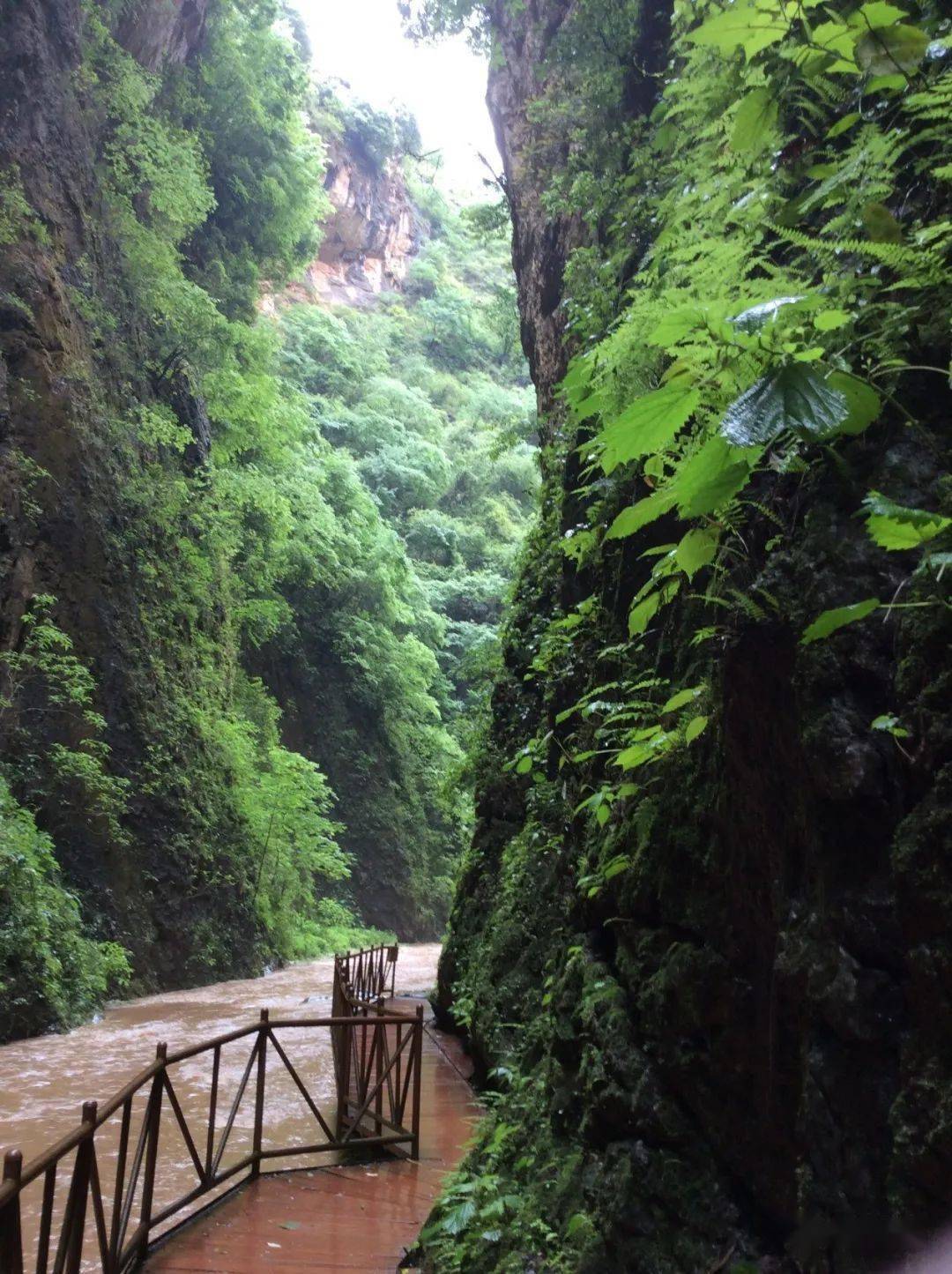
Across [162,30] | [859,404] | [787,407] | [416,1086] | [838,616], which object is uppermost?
[162,30]

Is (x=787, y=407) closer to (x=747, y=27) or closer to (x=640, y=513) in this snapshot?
(x=640, y=513)

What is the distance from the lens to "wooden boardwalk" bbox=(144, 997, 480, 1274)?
418 centimetres

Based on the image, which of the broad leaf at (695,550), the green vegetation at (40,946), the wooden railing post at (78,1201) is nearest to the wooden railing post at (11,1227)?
the wooden railing post at (78,1201)

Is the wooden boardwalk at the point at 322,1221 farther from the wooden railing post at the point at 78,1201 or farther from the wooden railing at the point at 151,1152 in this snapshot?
the wooden railing post at the point at 78,1201

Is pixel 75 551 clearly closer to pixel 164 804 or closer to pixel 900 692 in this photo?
pixel 164 804

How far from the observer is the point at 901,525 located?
6.86 feet

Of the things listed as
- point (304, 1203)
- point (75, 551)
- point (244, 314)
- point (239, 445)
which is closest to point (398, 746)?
point (239, 445)

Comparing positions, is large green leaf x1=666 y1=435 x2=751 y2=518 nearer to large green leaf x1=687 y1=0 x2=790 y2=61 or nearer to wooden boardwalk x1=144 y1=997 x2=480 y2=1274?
large green leaf x1=687 y1=0 x2=790 y2=61

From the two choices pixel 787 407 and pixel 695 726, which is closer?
pixel 787 407

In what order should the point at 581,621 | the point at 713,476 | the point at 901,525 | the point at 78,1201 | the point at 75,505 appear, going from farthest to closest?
1. the point at 75,505
2. the point at 581,621
3. the point at 78,1201
4. the point at 713,476
5. the point at 901,525

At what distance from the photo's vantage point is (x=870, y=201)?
3.12m

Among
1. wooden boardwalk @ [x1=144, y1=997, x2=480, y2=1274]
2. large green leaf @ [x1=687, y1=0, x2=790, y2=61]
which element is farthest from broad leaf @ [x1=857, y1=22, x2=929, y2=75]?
wooden boardwalk @ [x1=144, y1=997, x2=480, y2=1274]

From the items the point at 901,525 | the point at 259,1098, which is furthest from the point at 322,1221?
the point at 901,525

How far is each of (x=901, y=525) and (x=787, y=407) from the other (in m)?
0.37
